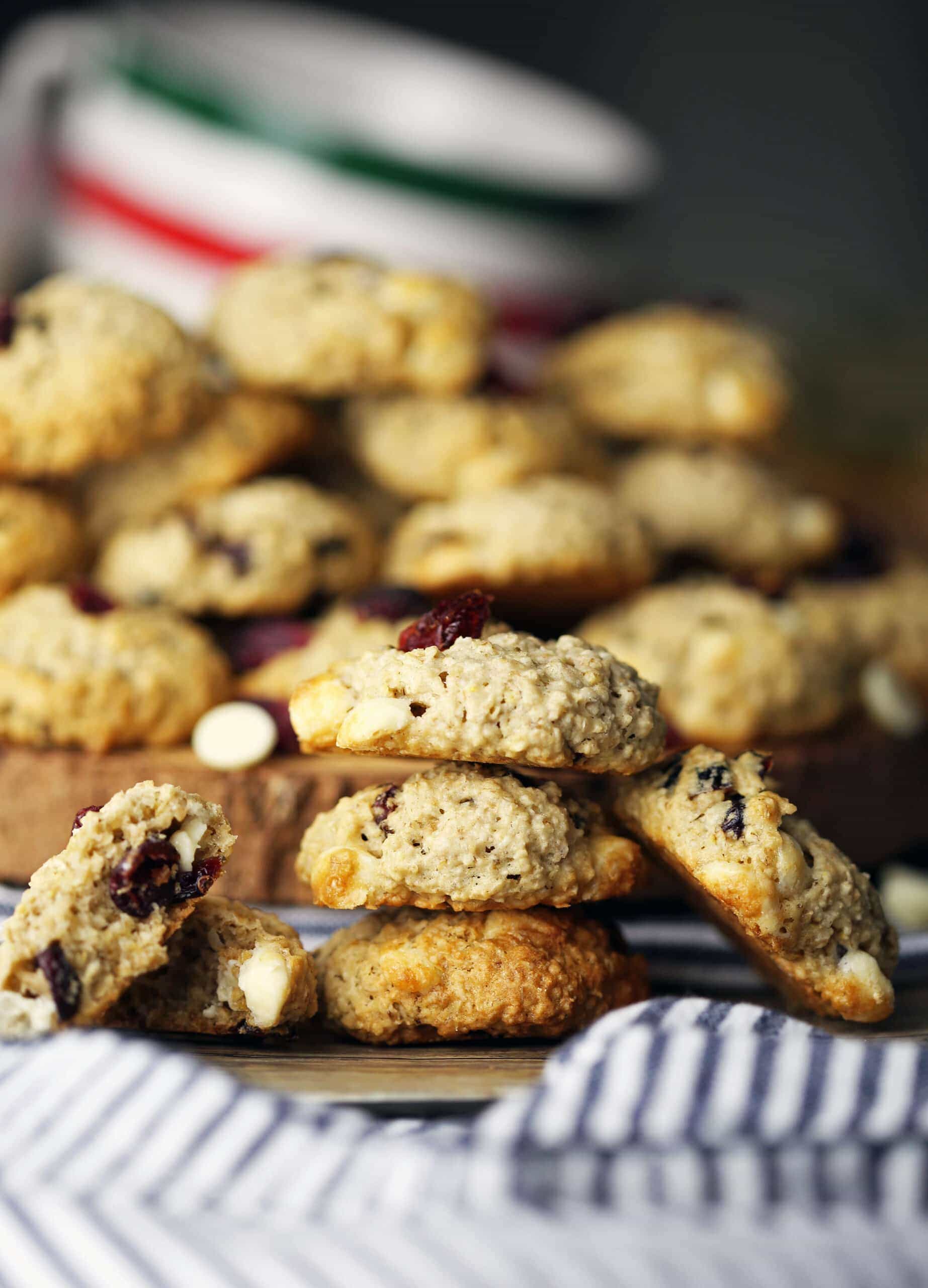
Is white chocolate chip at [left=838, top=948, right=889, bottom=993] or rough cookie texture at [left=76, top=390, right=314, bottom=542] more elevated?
rough cookie texture at [left=76, top=390, right=314, bottom=542]

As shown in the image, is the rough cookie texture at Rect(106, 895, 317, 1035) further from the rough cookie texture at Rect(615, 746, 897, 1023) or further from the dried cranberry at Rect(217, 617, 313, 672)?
the dried cranberry at Rect(217, 617, 313, 672)

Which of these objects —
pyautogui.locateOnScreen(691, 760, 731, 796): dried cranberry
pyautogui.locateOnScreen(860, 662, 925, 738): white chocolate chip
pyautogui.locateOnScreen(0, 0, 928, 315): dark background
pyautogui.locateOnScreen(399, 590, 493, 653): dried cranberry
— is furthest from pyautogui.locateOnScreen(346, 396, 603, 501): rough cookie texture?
pyautogui.locateOnScreen(0, 0, 928, 315): dark background

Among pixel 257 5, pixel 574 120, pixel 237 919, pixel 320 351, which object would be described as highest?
pixel 257 5

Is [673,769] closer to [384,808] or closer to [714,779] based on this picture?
[714,779]

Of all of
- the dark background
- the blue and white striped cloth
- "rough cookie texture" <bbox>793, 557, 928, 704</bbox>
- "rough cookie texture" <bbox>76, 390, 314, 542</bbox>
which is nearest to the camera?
the blue and white striped cloth

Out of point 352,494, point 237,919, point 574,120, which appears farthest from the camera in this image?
point 574,120

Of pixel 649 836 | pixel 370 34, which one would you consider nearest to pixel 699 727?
pixel 649 836

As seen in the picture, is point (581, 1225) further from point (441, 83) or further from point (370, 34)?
point (370, 34)
